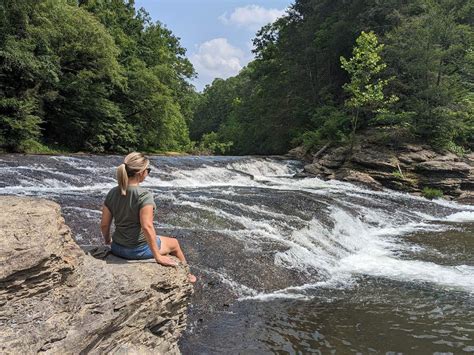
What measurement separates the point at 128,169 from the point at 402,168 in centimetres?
1929

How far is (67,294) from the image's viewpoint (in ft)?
11.1

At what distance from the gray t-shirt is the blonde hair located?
0.09 meters

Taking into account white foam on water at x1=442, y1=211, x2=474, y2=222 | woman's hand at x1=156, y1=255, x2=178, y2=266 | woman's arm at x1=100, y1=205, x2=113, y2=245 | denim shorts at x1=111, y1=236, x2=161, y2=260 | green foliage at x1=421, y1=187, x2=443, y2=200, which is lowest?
white foam on water at x1=442, y1=211, x2=474, y2=222

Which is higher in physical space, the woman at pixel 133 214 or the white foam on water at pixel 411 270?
the woman at pixel 133 214

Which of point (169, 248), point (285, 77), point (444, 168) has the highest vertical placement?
point (285, 77)

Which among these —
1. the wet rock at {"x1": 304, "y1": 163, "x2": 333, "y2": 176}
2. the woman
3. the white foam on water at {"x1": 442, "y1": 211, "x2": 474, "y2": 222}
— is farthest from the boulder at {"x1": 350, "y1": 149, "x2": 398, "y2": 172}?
the woman

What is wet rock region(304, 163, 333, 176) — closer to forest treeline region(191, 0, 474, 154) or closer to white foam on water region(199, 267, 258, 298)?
forest treeline region(191, 0, 474, 154)

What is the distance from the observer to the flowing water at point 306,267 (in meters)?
5.32

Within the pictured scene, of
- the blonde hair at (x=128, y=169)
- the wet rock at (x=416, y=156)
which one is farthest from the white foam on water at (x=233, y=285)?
the wet rock at (x=416, y=156)

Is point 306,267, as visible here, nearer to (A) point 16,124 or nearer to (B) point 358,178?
(B) point 358,178

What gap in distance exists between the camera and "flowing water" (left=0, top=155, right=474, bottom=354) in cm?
532

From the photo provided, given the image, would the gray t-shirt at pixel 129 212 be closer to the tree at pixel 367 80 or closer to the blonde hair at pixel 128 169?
the blonde hair at pixel 128 169

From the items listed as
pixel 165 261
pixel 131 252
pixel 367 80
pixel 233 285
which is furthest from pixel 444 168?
pixel 131 252

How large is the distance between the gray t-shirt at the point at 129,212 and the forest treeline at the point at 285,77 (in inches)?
755
